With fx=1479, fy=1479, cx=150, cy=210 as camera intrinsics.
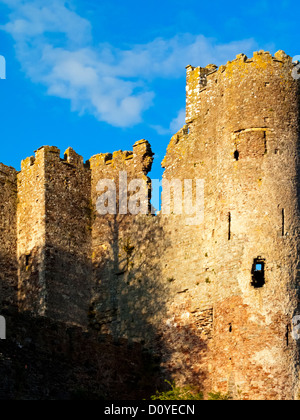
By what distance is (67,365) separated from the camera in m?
43.0

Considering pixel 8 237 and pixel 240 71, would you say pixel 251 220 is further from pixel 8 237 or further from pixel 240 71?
pixel 8 237

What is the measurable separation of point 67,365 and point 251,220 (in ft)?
23.3

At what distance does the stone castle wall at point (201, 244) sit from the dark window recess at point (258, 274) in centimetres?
12

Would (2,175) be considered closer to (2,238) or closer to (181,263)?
(2,238)

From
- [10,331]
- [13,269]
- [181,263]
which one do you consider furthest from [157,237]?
[10,331]

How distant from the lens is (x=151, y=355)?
4684 centimetres

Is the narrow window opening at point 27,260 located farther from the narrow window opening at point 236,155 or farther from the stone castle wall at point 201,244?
the narrow window opening at point 236,155

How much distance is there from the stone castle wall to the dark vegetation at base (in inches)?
44.4

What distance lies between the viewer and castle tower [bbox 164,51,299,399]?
43.2 metres

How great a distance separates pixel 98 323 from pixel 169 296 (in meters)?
3.43

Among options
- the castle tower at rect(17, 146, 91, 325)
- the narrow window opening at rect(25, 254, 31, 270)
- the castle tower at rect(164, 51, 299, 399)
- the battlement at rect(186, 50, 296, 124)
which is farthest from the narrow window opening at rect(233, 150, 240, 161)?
the narrow window opening at rect(25, 254, 31, 270)

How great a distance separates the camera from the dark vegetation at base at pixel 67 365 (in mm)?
41156

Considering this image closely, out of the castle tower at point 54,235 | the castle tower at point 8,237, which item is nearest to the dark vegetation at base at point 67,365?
the castle tower at point 54,235

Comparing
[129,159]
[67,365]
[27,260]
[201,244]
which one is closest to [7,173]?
[27,260]
